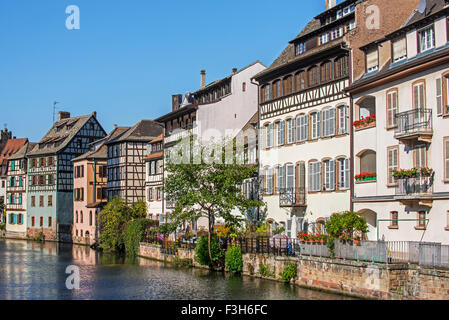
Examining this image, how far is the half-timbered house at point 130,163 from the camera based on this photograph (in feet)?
196

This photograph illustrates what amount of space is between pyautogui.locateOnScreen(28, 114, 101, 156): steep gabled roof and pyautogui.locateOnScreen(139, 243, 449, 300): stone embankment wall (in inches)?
1791

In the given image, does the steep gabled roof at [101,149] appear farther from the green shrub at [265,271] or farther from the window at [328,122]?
the green shrub at [265,271]

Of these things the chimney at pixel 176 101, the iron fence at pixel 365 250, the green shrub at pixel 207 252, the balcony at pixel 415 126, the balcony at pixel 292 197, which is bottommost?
the green shrub at pixel 207 252

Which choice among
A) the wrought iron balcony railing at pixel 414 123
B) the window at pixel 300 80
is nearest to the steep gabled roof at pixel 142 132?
the window at pixel 300 80

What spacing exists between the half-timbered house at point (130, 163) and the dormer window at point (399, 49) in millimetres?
35126

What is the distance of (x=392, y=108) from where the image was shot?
28.0 meters

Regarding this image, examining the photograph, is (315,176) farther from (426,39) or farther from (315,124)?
(426,39)

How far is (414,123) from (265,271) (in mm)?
9788

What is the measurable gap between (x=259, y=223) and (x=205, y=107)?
1233 centimetres

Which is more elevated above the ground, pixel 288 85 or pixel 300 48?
pixel 300 48

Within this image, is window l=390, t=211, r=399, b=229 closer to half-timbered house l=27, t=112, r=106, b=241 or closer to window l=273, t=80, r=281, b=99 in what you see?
window l=273, t=80, r=281, b=99

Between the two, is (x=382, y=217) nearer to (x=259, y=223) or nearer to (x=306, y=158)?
(x=306, y=158)

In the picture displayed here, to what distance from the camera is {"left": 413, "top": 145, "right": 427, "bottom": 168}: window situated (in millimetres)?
25723

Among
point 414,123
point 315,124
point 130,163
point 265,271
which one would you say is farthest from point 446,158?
point 130,163
